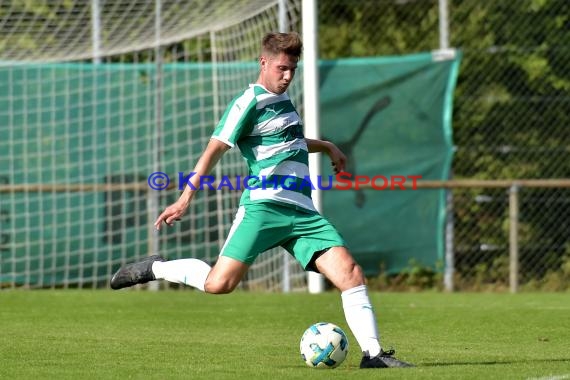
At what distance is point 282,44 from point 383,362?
1.76 m

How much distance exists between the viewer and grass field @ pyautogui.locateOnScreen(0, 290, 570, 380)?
252 inches

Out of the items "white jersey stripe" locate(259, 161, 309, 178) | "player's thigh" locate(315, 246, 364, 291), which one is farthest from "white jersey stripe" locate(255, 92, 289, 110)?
"player's thigh" locate(315, 246, 364, 291)

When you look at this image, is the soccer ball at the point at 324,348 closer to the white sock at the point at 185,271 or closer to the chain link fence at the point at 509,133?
the white sock at the point at 185,271

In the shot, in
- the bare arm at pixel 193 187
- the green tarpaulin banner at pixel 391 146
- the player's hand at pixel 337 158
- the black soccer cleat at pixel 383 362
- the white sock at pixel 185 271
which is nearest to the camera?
the bare arm at pixel 193 187

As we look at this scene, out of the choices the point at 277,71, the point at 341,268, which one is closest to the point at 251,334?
the point at 341,268

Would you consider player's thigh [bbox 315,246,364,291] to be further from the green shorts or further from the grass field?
the grass field

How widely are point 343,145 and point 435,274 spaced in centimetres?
184

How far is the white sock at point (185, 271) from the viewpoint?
697cm

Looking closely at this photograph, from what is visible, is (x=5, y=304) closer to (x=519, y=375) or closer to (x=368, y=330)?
(x=368, y=330)

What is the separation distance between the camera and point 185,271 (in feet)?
23.2

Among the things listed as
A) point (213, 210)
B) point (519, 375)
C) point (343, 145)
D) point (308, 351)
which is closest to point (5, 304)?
point (213, 210)

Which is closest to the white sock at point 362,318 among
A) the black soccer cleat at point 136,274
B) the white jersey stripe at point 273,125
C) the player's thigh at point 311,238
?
the player's thigh at point 311,238

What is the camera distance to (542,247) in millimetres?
14266

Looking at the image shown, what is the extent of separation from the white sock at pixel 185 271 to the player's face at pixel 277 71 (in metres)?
1.10
